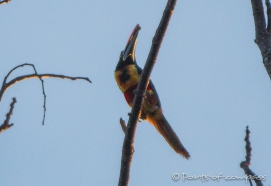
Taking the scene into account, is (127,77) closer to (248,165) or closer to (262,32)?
(262,32)

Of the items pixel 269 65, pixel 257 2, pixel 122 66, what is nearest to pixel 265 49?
pixel 269 65

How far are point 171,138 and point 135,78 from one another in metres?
0.89

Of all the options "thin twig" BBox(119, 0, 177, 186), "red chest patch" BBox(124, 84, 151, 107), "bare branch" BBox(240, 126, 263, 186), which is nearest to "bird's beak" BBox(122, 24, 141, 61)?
"red chest patch" BBox(124, 84, 151, 107)

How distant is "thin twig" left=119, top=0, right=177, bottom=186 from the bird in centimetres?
219

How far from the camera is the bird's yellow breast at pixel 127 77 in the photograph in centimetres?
588

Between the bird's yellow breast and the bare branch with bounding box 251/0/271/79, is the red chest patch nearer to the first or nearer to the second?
the bird's yellow breast

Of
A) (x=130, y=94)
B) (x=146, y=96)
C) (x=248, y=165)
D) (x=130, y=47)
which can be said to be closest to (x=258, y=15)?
(x=248, y=165)

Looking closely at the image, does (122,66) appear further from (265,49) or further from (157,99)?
(265,49)

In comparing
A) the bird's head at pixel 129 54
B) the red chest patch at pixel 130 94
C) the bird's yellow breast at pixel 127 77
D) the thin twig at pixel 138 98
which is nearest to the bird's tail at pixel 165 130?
the red chest patch at pixel 130 94

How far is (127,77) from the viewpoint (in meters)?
5.96

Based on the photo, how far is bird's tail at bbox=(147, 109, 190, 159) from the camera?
19.7 feet

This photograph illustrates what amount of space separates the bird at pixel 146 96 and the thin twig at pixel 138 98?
2187 mm

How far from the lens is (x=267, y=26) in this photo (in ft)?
9.00

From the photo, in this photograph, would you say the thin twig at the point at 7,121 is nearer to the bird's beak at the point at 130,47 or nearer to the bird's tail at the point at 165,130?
the bird's beak at the point at 130,47
